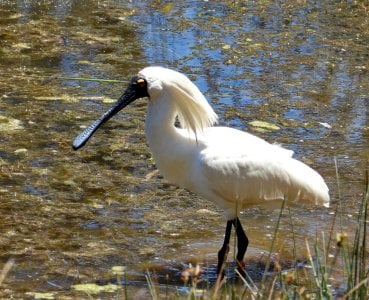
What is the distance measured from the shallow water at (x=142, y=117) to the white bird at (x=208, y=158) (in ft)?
1.29

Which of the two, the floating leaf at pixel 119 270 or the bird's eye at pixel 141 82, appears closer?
the floating leaf at pixel 119 270

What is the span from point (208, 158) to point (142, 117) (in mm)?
2415

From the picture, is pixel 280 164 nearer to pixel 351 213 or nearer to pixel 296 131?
pixel 351 213

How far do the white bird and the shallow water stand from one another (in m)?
0.39

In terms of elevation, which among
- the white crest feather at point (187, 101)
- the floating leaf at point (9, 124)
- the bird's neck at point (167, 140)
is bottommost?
the floating leaf at point (9, 124)

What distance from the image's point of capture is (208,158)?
586 centimetres

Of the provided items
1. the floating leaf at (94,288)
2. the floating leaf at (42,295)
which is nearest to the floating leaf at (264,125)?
the floating leaf at (94,288)

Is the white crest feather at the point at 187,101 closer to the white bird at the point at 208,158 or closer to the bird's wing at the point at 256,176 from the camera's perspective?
the white bird at the point at 208,158

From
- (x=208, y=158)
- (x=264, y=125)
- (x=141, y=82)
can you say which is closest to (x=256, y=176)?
(x=208, y=158)

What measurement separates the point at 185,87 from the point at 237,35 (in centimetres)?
453

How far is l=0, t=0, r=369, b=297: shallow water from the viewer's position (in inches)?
242

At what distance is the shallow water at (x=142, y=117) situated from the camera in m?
6.14

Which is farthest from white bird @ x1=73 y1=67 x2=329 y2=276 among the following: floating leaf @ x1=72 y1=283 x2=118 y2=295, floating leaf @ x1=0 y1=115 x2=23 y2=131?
floating leaf @ x1=0 y1=115 x2=23 y2=131

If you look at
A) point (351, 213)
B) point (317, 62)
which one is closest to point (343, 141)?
point (351, 213)
